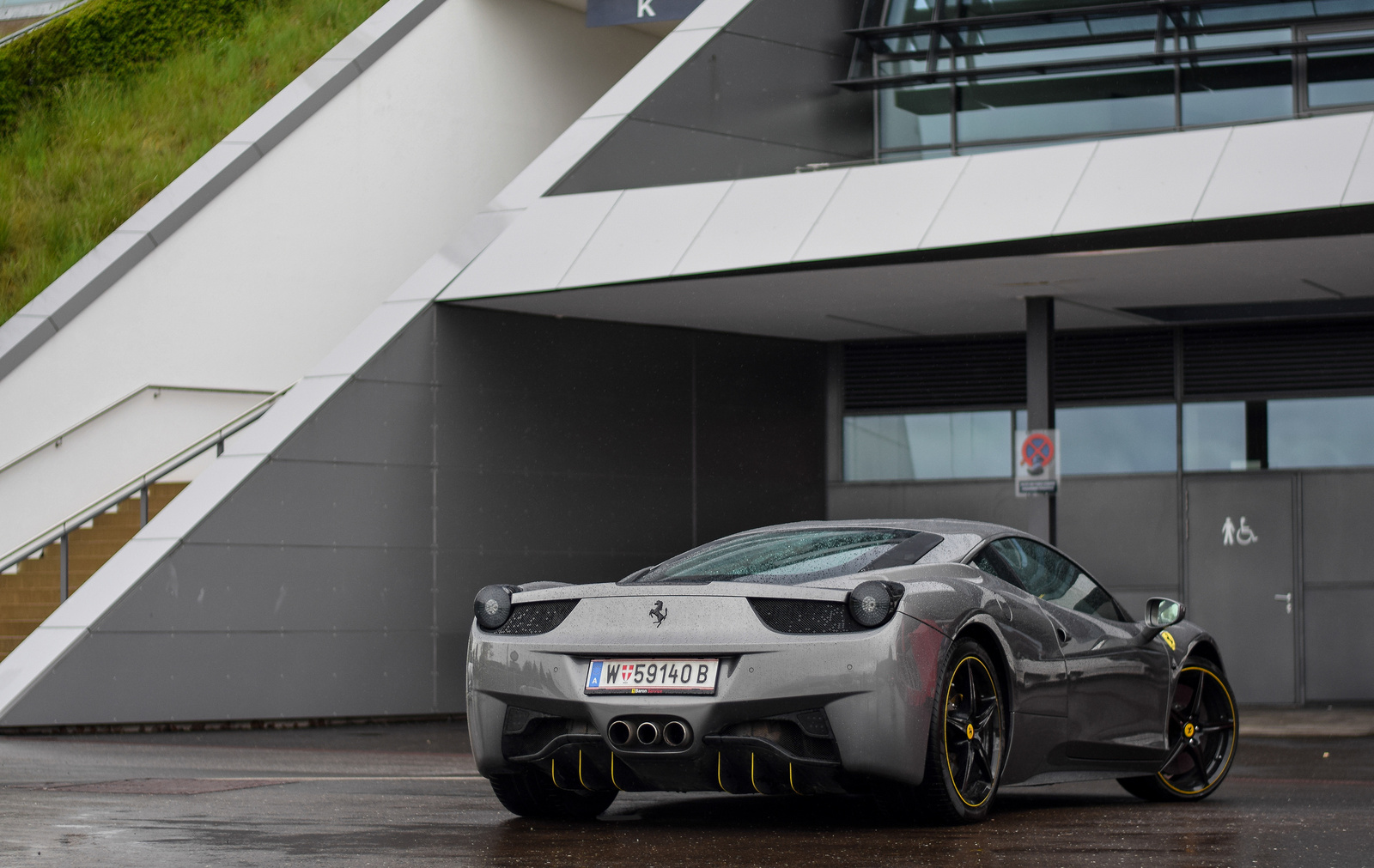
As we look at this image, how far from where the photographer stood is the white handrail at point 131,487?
15.3 m

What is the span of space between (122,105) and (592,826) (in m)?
17.7

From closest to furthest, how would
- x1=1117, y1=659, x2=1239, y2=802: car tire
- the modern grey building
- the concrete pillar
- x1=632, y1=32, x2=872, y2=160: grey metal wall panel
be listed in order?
x1=1117, y1=659, x2=1239, y2=802: car tire, the modern grey building, the concrete pillar, x1=632, y1=32, x2=872, y2=160: grey metal wall panel

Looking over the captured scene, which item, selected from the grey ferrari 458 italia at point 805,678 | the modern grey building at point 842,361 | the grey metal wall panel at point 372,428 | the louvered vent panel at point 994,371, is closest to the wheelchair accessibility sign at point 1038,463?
the modern grey building at point 842,361

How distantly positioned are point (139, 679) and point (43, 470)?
4.25 metres

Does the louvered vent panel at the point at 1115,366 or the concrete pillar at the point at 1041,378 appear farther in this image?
the louvered vent panel at the point at 1115,366

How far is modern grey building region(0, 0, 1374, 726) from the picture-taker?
1353cm

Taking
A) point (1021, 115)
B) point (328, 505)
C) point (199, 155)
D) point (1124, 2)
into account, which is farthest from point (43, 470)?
point (1124, 2)

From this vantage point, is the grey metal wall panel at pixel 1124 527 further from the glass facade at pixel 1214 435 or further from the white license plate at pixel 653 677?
the white license plate at pixel 653 677

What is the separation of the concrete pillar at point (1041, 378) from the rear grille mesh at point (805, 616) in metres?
9.44

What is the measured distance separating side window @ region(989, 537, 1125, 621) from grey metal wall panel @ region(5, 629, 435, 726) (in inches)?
327

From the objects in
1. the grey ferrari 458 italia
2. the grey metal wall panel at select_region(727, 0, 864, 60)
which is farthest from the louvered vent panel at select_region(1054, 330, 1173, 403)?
the grey ferrari 458 italia

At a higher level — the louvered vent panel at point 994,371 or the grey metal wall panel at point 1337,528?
the louvered vent panel at point 994,371

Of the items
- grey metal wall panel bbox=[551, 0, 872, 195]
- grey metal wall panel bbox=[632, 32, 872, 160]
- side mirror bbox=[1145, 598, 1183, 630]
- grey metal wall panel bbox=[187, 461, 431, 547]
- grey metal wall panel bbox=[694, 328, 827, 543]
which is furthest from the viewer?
grey metal wall panel bbox=[694, 328, 827, 543]

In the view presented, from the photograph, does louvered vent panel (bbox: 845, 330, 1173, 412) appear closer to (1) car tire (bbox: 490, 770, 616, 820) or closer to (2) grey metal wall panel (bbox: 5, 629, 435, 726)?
(2) grey metal wall panel (bbox: 5, 629, 435, 726)
